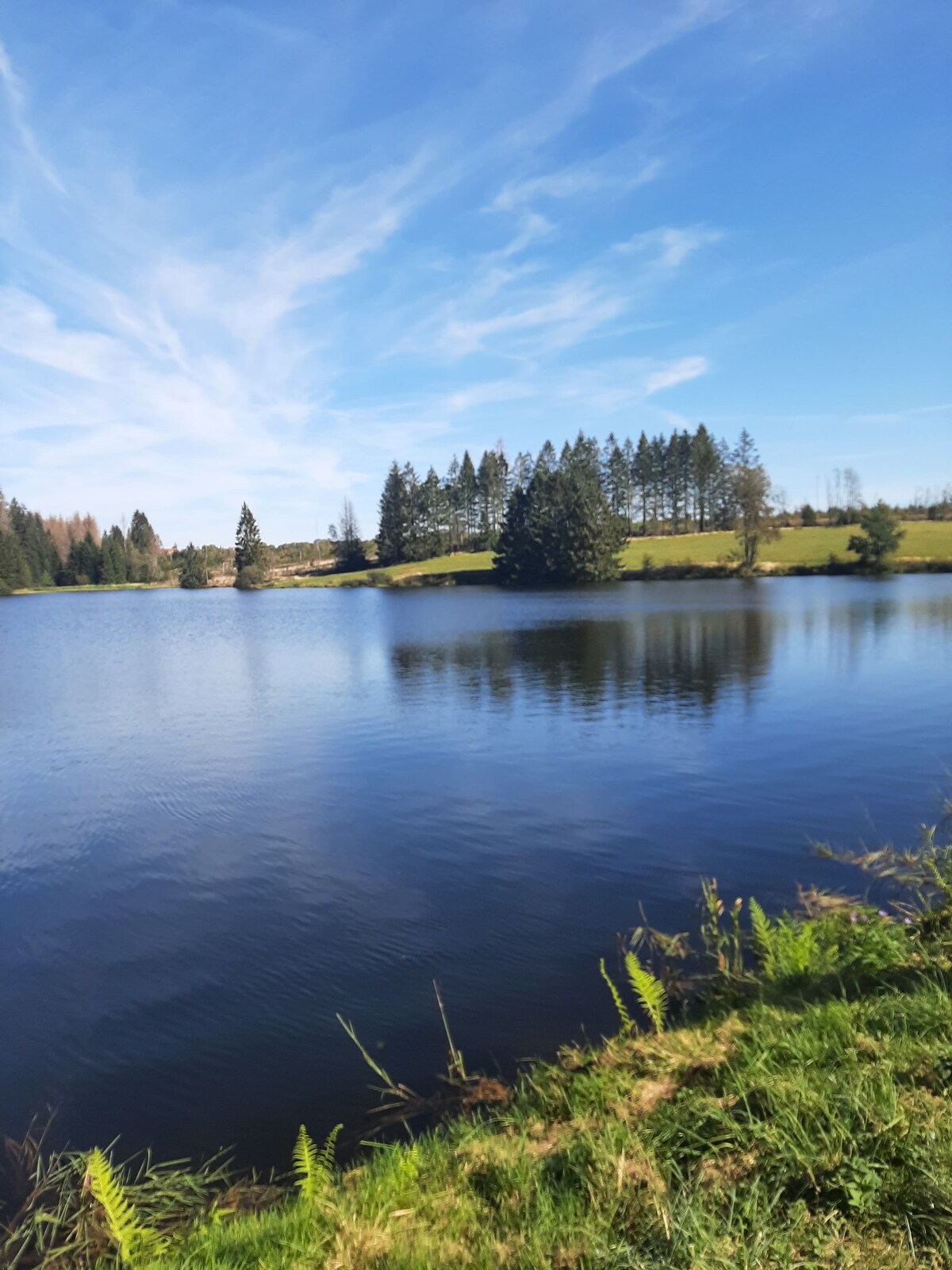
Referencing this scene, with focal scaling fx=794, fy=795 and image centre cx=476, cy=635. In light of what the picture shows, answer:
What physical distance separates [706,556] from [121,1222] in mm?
93692

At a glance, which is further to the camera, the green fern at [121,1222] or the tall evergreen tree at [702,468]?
the tall evergreen tree at [702,468]

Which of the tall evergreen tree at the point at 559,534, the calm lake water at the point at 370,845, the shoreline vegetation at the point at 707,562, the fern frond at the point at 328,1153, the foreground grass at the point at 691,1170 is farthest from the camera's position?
the tall evergreen tree at the point at 559,534

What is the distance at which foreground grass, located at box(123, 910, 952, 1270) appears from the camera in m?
3.30

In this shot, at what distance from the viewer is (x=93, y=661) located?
Result: 1367 inches

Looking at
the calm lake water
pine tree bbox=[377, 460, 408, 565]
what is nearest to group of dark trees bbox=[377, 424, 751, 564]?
pine tree bbox=[377, 460, 408, 565]

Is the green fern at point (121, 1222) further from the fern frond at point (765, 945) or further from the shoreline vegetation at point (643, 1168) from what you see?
the fern frond at point (765, 945)

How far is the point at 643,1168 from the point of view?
12.7 feet

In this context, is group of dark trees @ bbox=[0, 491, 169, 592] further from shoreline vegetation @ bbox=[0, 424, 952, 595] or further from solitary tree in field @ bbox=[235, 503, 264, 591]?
solitary tree in field @ bbox=[235, 503, 264, 591]

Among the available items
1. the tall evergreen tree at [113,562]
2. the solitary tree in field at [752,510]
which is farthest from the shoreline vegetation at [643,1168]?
the tall evergreen tree at [113,562]

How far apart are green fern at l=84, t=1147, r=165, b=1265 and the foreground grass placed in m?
0.18

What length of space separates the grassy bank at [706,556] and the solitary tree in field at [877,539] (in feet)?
5.20

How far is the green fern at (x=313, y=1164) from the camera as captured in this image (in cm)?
445

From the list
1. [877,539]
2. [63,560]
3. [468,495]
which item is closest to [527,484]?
[468,495]

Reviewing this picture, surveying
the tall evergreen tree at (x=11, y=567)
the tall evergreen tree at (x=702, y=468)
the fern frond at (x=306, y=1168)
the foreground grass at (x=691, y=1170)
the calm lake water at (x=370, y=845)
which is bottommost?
the calm lake water at (x=370, y=845)
